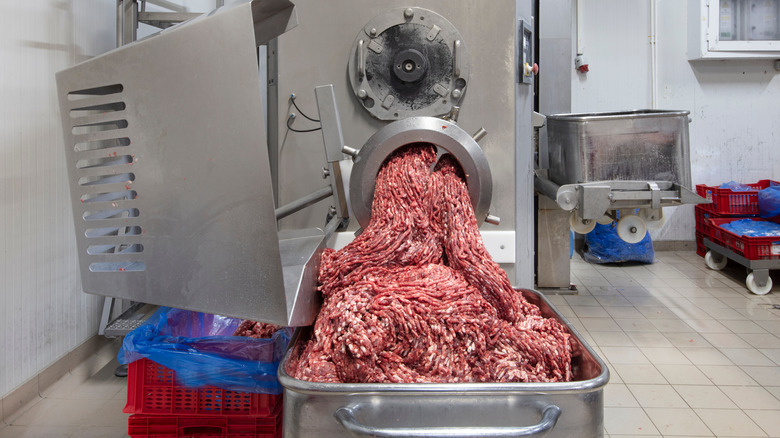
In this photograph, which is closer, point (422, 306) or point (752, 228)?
point (422, 306)

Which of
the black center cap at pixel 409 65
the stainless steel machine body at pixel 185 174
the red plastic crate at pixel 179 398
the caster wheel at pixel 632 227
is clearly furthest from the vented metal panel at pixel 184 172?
the caster wheel at pixel 632 227

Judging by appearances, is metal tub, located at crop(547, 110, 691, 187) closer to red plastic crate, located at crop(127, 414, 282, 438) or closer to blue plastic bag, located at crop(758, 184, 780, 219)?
blue plastic bag, located at crop(758, 184, 780, 219)

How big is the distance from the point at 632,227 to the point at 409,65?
1.65 m

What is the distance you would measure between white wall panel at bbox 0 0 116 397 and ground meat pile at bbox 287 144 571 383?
1.29m

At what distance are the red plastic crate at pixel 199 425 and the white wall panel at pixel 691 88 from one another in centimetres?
415

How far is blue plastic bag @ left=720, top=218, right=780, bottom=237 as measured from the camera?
385 cm

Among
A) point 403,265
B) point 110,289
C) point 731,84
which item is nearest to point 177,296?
point 110,289

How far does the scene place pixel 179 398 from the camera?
1.54m

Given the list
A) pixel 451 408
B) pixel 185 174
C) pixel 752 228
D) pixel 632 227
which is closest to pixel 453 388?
pixel 451 408

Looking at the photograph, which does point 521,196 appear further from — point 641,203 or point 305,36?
point 305,36

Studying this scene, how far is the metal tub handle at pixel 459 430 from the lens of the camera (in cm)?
88

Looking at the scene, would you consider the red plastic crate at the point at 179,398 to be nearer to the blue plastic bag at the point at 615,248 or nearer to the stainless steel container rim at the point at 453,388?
the stainless steel container rim at the point at 453,388

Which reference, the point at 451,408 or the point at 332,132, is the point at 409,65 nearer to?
the point at 332,132

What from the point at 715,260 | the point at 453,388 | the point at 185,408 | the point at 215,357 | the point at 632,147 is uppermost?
the point at 632,147
